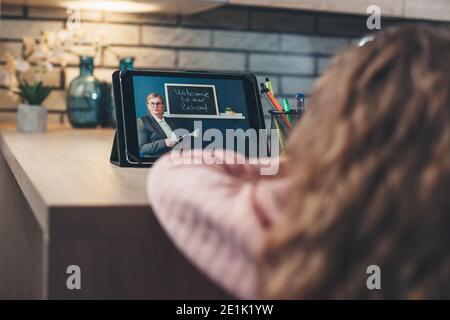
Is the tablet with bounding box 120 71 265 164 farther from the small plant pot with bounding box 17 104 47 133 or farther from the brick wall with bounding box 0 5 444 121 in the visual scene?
the brick wall with bounding box 0 5 444 121

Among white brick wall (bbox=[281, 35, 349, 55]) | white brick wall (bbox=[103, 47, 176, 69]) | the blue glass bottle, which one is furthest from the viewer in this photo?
white brick wall (bbox=[281, 35, 349, 55])

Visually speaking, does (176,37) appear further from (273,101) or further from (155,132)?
(155,132)

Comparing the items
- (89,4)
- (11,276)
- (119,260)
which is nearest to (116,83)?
(119,260)

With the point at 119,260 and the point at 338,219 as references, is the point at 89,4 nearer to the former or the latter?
the point at 119,260

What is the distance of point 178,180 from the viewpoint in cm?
99

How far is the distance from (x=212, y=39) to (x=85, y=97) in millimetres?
599

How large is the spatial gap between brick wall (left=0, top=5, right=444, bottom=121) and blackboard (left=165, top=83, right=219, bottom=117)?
1.24 metres

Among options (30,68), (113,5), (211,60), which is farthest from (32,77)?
(211,60)

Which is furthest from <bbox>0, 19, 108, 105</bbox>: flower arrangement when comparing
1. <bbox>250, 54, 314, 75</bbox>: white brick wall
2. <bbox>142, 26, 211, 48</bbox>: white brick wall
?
<bbox>250, 54, 314, 75</bbox>: white brick wall

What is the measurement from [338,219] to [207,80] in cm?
86

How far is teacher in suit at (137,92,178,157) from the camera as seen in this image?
151cm

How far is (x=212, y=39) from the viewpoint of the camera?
290 centimetres

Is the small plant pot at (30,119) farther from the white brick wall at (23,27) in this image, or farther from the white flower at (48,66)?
the white brick wall at (23,27)

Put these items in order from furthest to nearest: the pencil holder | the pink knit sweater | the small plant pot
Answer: the small plant pot, the pencil holder, the pink knit sweater
